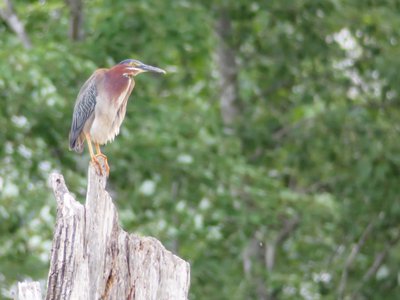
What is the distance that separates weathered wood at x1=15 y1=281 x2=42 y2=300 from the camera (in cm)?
684

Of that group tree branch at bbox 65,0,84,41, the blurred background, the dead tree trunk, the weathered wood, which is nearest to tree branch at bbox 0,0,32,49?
the blurred background

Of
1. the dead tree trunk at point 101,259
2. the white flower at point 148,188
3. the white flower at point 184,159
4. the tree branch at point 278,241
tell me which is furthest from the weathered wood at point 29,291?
the tree branch at point 278,241

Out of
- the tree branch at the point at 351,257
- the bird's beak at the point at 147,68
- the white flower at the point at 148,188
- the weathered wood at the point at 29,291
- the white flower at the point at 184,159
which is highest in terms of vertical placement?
the tree branch at the point at 351,257

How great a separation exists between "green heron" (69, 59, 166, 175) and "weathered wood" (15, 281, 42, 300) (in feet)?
7.37

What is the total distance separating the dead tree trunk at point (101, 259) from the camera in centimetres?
682

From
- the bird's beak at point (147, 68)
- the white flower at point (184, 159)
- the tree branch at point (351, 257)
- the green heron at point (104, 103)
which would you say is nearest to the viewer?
the bird's beak at point (147, 68)

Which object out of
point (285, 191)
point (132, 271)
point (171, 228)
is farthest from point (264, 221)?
point (132, 271)

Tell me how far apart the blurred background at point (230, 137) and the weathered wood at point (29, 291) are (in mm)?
5828

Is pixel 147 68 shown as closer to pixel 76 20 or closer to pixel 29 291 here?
pixel 29 291

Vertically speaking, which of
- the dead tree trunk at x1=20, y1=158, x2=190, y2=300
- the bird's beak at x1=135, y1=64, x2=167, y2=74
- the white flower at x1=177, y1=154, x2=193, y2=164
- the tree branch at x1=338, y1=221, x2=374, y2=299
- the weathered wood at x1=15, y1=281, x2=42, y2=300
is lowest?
the weathered wood at x1=15, y1=281, x2=42, y2=300

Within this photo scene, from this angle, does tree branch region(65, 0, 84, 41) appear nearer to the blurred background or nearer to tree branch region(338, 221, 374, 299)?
the blurred background

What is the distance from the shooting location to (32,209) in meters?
13.4

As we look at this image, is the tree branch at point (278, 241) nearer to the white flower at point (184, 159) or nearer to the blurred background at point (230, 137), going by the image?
the blurred background at point (230, 137)

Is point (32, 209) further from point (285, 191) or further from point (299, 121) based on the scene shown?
point (299, 121)
